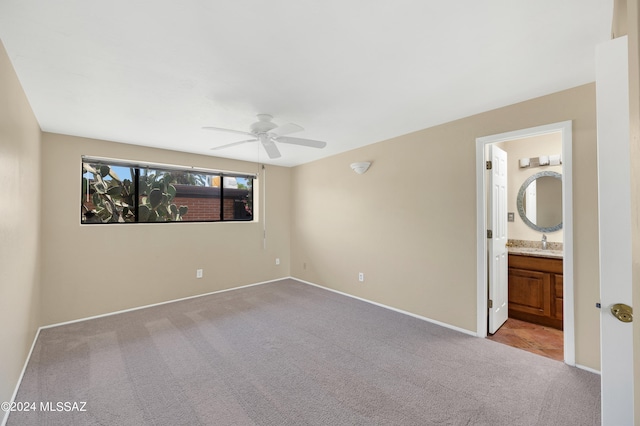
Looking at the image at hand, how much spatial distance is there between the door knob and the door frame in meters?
1.44

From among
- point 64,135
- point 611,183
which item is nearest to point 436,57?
point 611,183

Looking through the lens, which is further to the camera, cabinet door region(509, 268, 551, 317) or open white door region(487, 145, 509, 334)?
cabinet door region(509, 268, 551, 317)

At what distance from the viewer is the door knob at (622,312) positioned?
1078 mm

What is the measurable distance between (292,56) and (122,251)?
3.53 metres

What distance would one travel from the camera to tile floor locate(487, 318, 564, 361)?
8.68 ft

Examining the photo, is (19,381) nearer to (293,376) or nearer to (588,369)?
(293,376)

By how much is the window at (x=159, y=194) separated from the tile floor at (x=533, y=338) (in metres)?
4.23

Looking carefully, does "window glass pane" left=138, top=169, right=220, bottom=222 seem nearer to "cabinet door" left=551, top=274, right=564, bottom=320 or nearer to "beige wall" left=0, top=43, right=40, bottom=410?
"beige wall" left=0, top=43, right=40, bottom=410

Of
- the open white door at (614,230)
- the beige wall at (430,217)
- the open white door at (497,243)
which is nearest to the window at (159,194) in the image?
the beige wall at (430,217)

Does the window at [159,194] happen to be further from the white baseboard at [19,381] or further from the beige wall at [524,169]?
the beige wall at [524,169]

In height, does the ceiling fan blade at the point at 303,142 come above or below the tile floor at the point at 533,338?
above

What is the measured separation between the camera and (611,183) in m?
1.17

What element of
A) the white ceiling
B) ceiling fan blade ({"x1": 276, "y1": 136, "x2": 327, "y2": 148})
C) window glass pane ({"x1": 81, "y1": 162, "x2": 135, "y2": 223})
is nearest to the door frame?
the white ceiling

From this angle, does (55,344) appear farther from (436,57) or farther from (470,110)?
(470,110)
